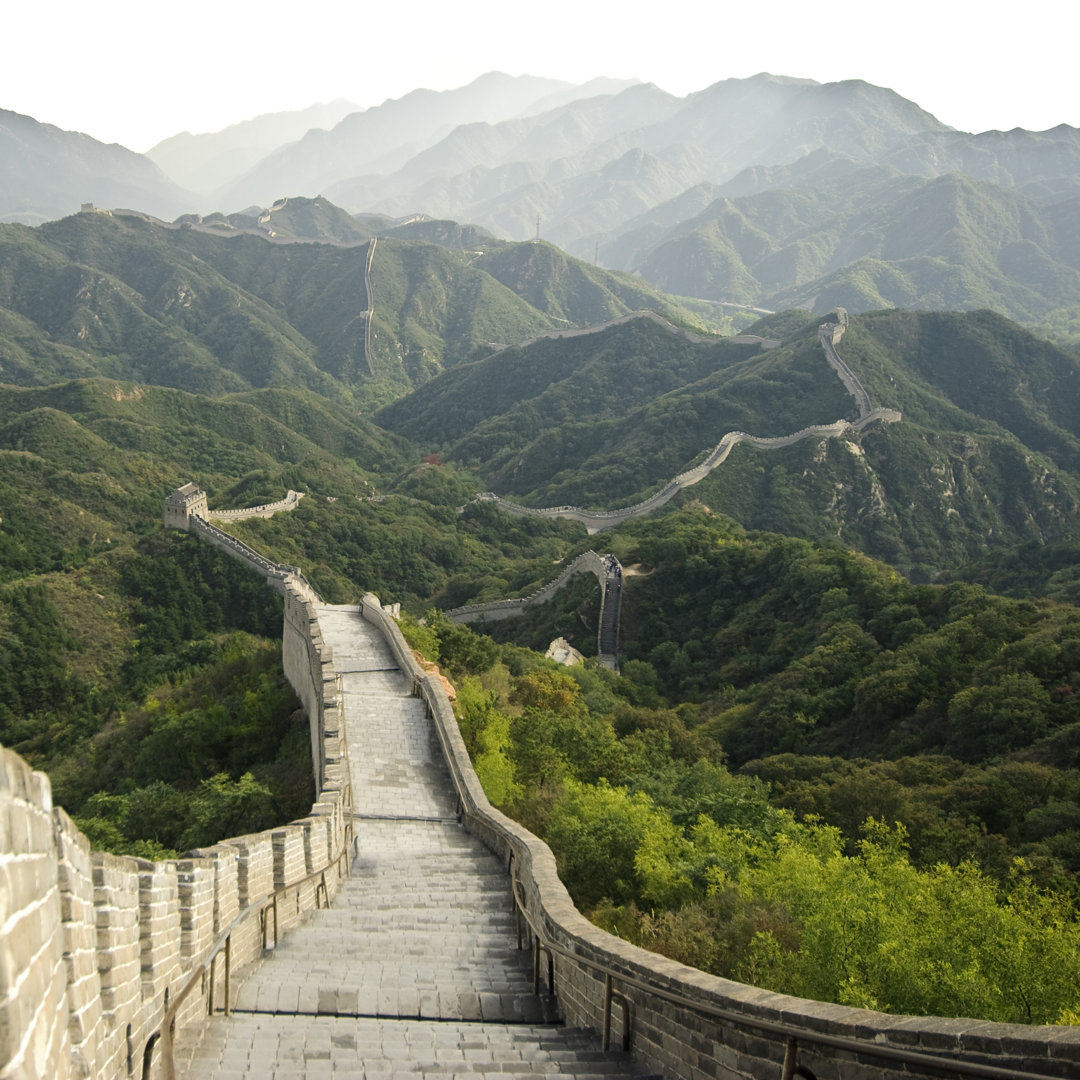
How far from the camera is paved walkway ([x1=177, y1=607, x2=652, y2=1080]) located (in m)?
7.78

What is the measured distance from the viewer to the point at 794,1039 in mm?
5918

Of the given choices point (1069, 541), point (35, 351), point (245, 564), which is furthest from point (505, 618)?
point (35, 351)

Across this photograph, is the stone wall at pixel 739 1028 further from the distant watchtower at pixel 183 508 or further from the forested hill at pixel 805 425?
the forested hill at pixel 805 425

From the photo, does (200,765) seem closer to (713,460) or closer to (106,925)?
(106,925)

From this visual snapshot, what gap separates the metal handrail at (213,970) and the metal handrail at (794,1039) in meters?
2.98

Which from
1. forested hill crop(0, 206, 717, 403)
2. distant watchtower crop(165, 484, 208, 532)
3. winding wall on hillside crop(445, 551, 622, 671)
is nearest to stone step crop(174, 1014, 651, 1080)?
winding wall on hillside crop(445, 551, 622, 671)

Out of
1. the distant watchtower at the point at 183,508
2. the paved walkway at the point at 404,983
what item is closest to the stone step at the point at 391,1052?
the paved walkway at the point at 404,983

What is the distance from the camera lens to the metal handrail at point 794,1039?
5.06 meters

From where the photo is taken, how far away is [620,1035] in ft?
27.5

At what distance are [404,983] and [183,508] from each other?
5091 cm

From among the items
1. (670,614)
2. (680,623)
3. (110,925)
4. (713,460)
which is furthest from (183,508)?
(110,925)

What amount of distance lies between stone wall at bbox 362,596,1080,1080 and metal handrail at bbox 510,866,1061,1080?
0.01 metres

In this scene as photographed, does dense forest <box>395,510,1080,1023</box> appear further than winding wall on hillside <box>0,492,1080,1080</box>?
Yes

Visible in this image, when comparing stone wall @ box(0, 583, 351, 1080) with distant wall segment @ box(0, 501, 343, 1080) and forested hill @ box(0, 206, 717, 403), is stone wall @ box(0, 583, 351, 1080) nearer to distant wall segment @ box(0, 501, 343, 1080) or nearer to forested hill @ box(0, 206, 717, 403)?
distant wall segment @ box(0, 501, 343, 1080)
